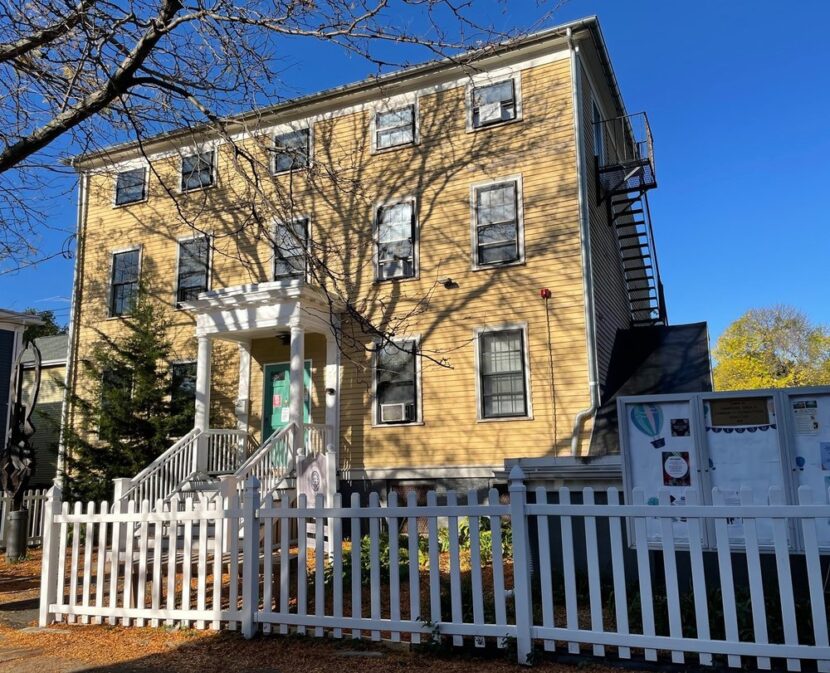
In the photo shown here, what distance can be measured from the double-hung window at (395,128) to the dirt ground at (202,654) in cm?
1027

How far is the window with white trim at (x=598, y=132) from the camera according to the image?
1332 centimetres

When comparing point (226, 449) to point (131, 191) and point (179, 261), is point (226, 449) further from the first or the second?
point (131, 191)

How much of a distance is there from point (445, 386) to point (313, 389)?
2.83 meters

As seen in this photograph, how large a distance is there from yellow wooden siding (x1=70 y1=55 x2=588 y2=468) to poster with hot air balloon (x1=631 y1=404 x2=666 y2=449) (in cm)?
546

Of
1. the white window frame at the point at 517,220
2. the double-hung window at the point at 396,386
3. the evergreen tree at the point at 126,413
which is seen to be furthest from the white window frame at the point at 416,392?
the evergreen tree at the point at 126,413

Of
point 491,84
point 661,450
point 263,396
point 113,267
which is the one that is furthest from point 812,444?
point 113,267

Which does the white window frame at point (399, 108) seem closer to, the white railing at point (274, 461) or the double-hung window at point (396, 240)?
the double-hung window at point (396, 240)

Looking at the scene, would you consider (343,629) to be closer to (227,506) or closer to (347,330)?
(227,506)

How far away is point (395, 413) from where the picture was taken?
12477mm

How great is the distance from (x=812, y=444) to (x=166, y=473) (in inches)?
396

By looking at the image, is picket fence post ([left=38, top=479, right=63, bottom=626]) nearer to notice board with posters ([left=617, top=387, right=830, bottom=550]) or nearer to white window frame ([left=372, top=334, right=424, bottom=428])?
notice board with posters ([left=617, top=387, right=830, bottom=550])

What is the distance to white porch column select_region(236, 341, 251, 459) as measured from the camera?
536 inches

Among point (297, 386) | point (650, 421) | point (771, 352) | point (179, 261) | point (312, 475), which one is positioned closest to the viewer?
point (650, 421)

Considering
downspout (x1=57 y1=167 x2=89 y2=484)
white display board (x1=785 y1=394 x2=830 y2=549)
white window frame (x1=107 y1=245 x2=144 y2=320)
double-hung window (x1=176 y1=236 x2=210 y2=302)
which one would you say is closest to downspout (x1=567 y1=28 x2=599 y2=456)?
white display board (x1=785 y1=394 x2=830 y2=549)
